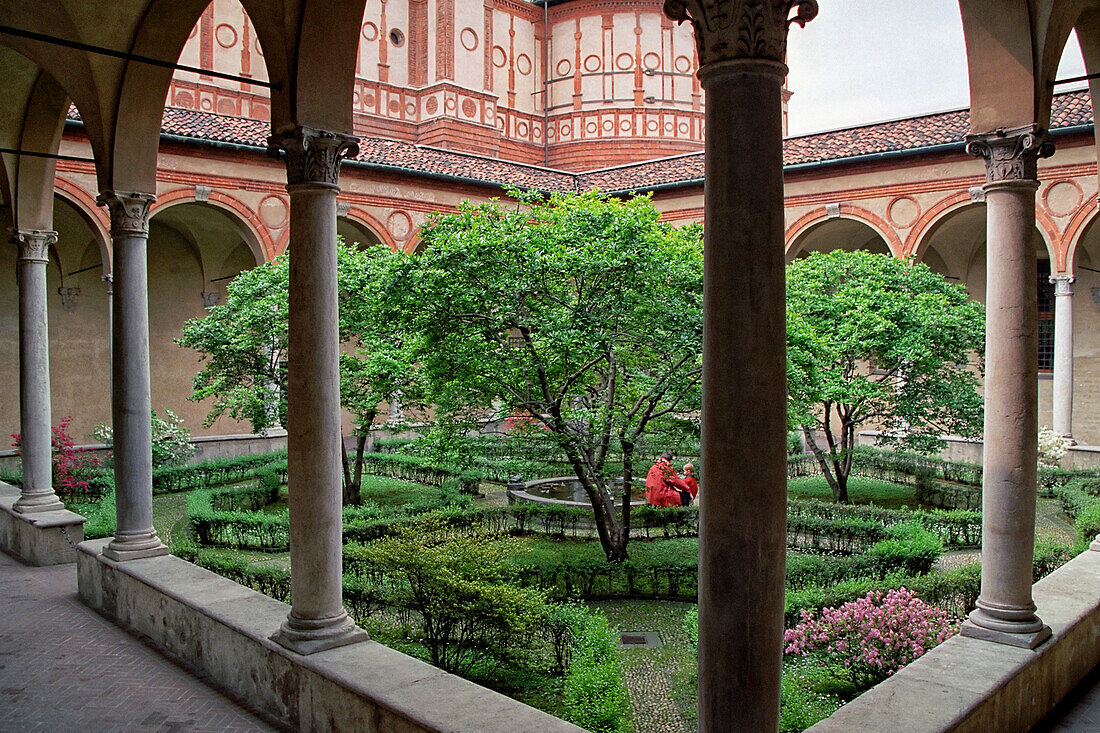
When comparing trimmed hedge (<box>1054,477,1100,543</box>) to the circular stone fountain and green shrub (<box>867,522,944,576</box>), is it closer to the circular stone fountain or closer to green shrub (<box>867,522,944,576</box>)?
green shrub (<box>867,522,944,576</box>)

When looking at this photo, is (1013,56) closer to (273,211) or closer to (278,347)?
(278,347)

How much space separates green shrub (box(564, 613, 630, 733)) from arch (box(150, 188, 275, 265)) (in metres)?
14.8

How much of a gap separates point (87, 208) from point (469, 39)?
1413 centimetres

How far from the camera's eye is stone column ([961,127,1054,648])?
469 centimetres


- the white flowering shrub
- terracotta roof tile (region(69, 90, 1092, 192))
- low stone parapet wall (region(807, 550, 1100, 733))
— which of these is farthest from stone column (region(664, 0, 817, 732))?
terracotta roof tile (region(69, 90, 1092, 192))

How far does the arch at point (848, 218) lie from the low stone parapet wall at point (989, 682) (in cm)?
1383

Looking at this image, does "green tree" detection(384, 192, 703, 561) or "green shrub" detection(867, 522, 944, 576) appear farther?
"green tree" detection(384, 192, 703, 561)

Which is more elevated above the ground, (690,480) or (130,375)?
(130,375)

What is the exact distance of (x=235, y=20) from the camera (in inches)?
853

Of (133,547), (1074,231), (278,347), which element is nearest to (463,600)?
(133,547)

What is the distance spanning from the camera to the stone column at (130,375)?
271 inches

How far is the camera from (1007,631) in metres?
4.67

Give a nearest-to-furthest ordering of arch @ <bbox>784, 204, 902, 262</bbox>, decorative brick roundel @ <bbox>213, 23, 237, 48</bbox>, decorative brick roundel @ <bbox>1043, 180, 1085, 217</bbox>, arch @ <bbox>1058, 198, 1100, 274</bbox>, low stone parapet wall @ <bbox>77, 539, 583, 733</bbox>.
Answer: low stone parapet wall @ <bbox>77, 539, 583, 733</bbox> → arch @ <bbox>1058, 198, 1100, 274</bbox> → decorative brick roundel @ <bbox>1043, 180, 1085, 217</bbox> → arch @ <bbox>784, 204, 902, 262</bbox> → decorative brick roundel @ <bbox>213, 23, 237, 48</bbox>

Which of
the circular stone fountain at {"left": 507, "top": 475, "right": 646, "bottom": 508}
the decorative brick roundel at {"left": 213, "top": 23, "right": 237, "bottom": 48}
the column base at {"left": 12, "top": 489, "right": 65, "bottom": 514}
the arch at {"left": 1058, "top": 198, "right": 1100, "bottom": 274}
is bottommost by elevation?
the circular stone fountain at {"left": 507, "top": 475, "right": 646, "bottom": 508}
